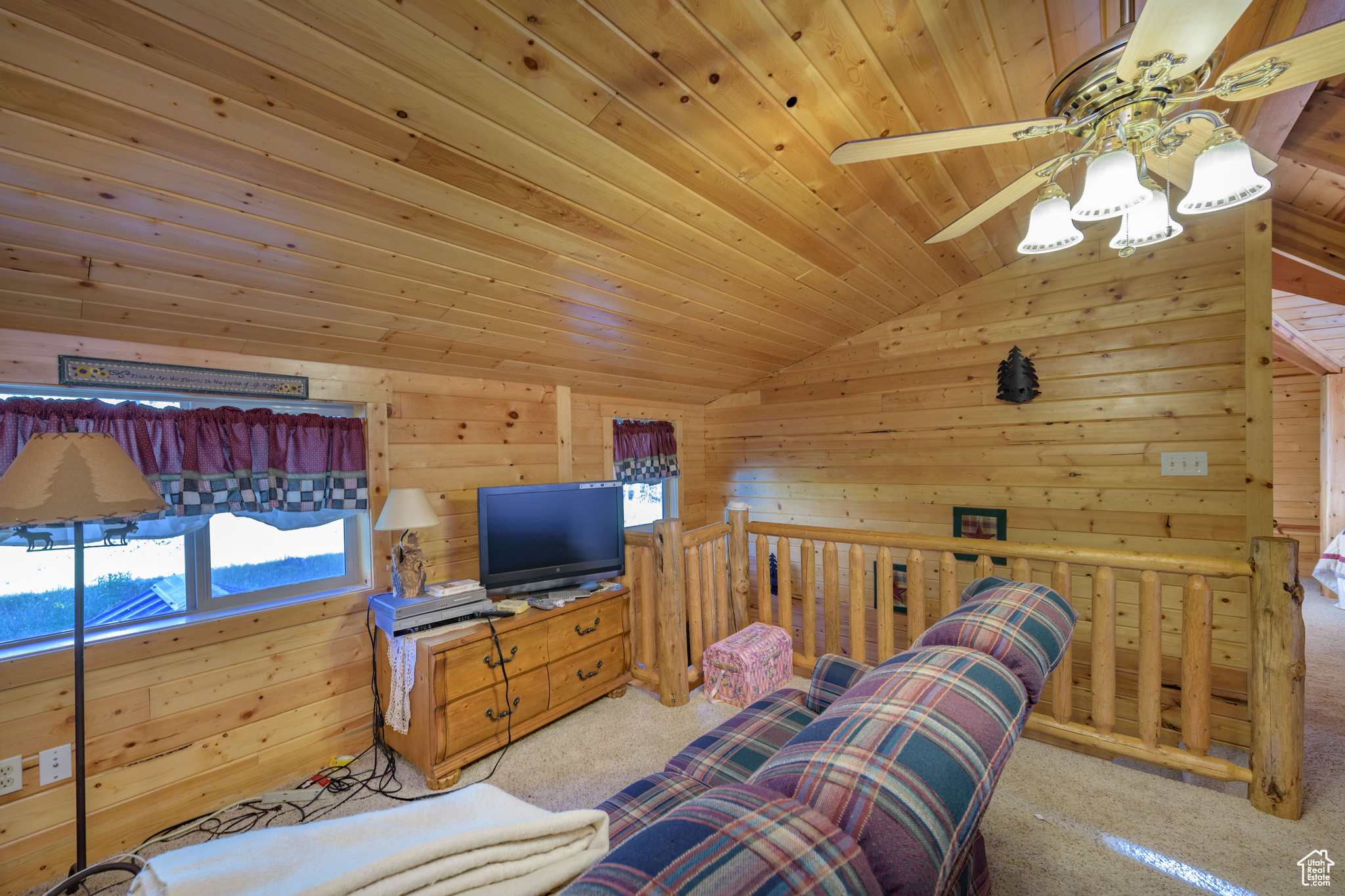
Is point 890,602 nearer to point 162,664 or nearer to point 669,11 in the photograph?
point 669,11

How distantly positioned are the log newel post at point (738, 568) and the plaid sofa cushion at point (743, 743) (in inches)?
47.0

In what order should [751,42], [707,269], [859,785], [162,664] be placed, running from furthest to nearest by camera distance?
1. [707,269]
2. [162,664]
3. [751,42]
4. [859,785]

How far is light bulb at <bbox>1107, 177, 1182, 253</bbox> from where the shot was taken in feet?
5.13

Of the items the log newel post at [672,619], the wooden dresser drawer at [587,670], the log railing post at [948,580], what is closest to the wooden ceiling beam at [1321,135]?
the log railing post at [948,580]

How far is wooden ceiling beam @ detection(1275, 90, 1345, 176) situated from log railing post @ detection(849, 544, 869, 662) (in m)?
2.33

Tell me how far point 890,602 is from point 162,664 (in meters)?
3.14

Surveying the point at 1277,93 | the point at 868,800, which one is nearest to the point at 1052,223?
the point at 1277,93

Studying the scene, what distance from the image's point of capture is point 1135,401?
301 cm

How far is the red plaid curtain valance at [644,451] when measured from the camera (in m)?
4.06

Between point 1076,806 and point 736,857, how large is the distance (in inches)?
89.9

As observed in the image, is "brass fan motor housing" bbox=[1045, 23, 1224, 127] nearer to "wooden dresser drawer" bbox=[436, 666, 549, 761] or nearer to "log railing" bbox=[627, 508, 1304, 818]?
"log railing" bbox=[627, 508, 1304, 818]

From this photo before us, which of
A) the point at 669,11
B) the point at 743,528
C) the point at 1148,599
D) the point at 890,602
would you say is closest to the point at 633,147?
the point at 669,11

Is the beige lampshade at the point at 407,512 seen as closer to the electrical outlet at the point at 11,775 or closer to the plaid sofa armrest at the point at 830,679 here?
the electrical outlet at the point at 11,775

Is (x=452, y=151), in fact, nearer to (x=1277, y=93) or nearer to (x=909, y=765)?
(x=909, y=765)
